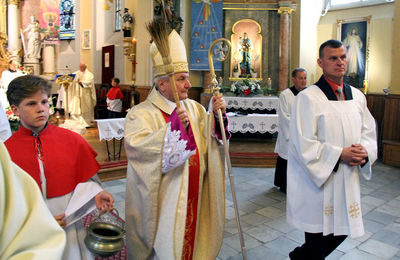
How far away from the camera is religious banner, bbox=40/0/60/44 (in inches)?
652

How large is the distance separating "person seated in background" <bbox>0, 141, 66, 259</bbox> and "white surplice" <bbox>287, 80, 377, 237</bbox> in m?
1.95

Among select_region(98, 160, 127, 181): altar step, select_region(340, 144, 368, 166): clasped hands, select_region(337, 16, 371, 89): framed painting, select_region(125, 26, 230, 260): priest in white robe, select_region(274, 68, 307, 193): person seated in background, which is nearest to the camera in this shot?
select_region(125, 26, 230, 260): priest in white robe

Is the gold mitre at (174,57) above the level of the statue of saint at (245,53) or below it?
below

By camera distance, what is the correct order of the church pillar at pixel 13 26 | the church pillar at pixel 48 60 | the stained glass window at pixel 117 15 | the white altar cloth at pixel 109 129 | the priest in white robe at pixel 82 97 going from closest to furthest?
the white altar cloth at pixel 109 129 → the priest in white robe at pixel 82 97 → the stained glass window at pixel 117 15 → the church pillar at pixel 13 26 → the church pillar at pixel 48 60

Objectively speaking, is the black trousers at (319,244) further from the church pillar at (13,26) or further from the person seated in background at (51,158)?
the church pillar at (13,26)

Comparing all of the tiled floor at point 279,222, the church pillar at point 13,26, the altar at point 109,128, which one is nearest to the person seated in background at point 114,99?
the altar at point 109,128

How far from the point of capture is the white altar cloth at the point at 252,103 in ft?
33.0

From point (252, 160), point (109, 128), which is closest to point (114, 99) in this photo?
point (109, 128)

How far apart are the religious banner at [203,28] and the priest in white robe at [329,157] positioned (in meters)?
8.28

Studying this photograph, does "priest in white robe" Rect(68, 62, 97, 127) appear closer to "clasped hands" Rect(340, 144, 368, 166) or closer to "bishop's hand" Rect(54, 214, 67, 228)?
"bishop's hand" Rect(54, 214, 67, 228)

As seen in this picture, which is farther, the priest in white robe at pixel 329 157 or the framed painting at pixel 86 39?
the framed painting at pixel 86 39

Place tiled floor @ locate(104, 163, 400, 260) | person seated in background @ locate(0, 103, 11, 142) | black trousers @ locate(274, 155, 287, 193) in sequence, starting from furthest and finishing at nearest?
1. black trousers @ locate(274, 155, 287, 193)
2. tiled floor @ locate(104, 163, 400, 260)
3. person seated in background @ locate(0, 103, 11, 142)

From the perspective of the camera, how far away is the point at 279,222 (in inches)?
170

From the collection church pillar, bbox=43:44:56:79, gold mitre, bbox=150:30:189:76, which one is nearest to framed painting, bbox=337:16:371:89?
gold mitre, bbox=150:30:189:76
